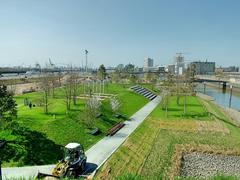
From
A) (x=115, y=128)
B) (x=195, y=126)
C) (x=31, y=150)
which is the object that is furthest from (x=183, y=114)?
(x=31, y=150)

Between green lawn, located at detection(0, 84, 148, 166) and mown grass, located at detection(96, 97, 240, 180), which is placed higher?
green lawn, located at detection(0, 84, 148, 166)

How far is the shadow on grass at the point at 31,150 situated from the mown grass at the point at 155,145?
4313mm

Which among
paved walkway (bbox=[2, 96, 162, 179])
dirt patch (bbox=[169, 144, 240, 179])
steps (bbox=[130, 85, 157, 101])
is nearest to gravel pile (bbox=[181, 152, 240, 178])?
dirt patch (bbox=[169, 144, 240, 179])

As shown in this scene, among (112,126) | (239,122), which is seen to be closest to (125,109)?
(112,126)

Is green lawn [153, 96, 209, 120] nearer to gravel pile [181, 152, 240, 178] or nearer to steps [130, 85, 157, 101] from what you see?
steps [130, 85, 157, 101]

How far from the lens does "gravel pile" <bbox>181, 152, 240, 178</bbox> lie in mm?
23583

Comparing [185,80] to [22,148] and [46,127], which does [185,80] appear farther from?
[22,148]

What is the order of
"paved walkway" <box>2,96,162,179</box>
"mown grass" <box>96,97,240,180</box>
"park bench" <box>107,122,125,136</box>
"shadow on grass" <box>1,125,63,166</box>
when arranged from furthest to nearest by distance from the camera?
"park bench" <box>107,122,125,136</box>, "mown grass" <box>96,97,240,180</box>, "shadow on grass" <box>1,125,63,166</box>, "paved walkway" <box>2,96,162,179</box>

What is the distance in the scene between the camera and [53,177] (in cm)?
1886

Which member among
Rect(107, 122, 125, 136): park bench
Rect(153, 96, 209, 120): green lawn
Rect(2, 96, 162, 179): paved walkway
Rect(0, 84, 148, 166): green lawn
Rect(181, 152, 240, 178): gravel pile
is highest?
Rect(0, 84, 148, 166): green lawn

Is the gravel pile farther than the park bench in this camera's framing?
No

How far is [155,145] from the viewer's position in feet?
93.8

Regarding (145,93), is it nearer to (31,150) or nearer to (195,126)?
(195,126)

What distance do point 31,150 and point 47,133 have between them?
393cm
